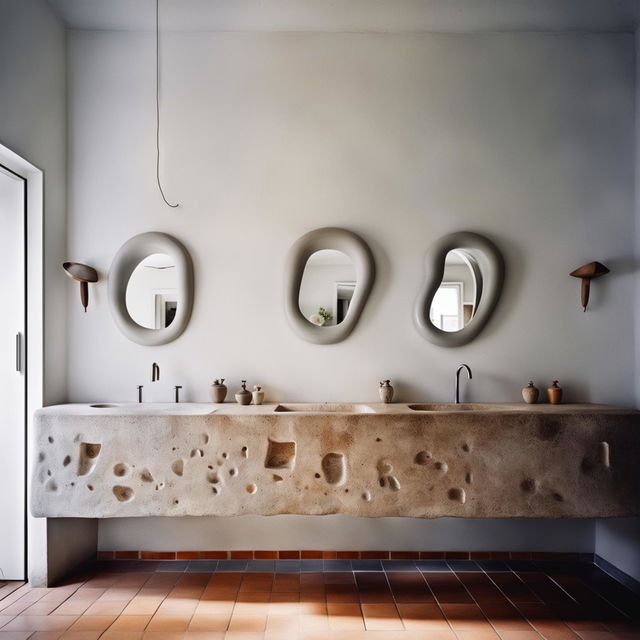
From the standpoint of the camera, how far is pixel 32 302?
11.0ft

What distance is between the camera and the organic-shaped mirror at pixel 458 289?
11.7 ft

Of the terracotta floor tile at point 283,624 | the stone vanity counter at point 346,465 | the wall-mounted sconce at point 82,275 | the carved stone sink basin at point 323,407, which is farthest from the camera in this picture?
the wall-mounted sconce at point 82,275

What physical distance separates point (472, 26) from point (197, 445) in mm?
3244

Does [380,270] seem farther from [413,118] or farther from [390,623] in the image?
[390,623]

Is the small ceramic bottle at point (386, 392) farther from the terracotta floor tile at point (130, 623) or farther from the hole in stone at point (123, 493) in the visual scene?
the terracotta floor tile at point (130, 623)

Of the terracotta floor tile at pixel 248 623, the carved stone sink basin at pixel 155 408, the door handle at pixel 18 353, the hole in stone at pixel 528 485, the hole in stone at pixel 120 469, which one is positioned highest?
the door handle at pixel 18 353

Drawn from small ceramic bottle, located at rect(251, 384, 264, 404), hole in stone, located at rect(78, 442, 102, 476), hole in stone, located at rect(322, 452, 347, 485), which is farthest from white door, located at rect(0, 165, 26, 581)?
hole in stone, located at rect(322, 452, 347, 485)

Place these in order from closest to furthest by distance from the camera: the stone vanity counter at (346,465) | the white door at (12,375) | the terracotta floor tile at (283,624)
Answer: the terracotta floor tile at (283,624)
the stone vanity counter at (346,465)
the white door at (12,375)

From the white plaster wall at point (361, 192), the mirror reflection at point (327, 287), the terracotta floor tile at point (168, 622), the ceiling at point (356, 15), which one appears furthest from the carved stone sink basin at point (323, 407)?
the ceiling at point (356, 15)

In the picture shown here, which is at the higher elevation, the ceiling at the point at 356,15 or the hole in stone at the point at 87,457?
the ceiling at the point at 356,15

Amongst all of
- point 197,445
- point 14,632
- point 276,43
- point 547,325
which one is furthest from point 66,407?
point 547,325

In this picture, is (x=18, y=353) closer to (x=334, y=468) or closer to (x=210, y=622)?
(x=210, y=622)

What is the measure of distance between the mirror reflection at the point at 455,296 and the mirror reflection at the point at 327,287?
59cm

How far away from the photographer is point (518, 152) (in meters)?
3.67
